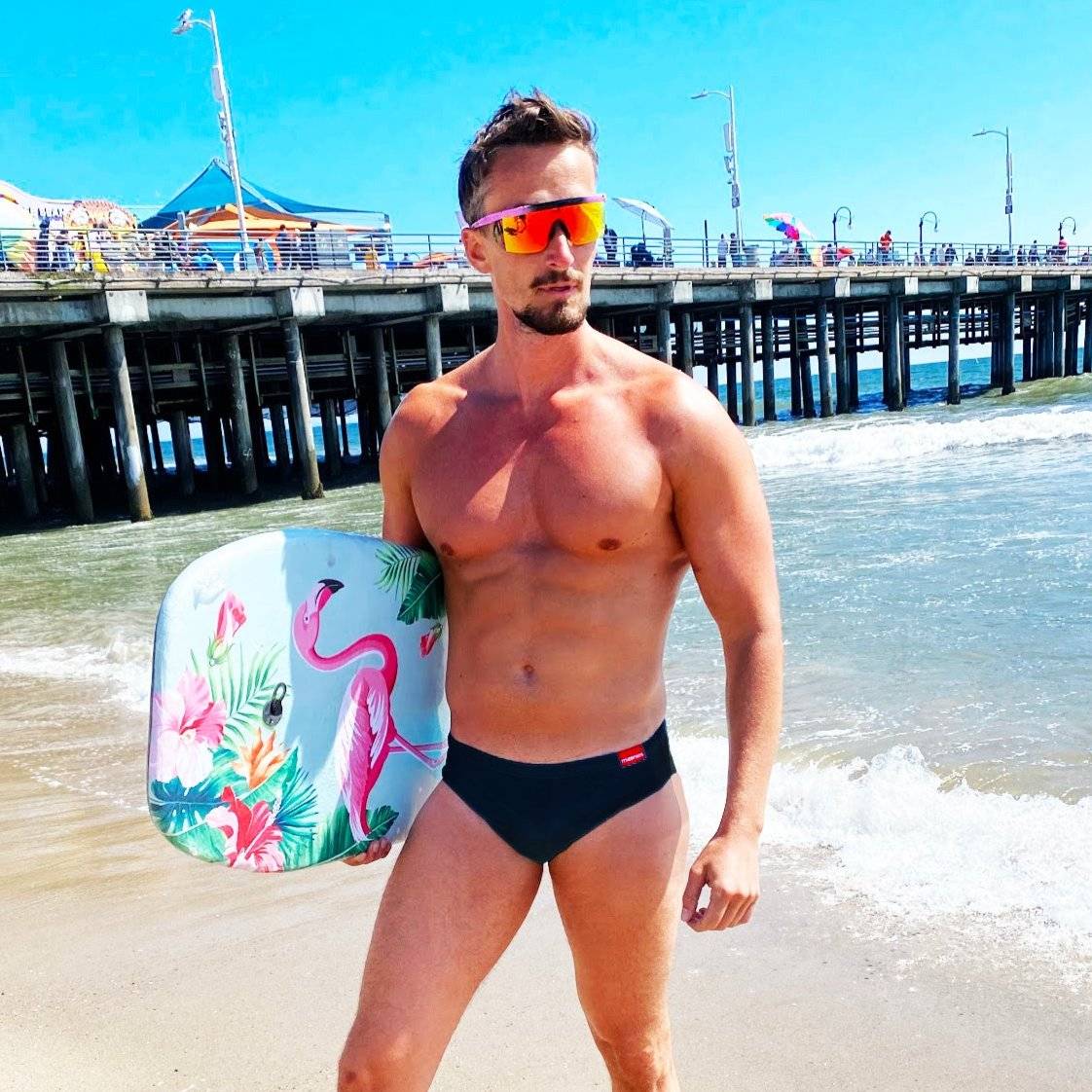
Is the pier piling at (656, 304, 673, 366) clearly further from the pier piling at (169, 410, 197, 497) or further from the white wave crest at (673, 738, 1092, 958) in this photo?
the white wave crest at (673, 738, 1092, 958)

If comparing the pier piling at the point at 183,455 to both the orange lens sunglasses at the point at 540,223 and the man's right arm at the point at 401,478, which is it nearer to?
the man's right arm at the point at 401,478

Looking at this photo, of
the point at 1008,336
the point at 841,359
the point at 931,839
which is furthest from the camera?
the point at 1008,336

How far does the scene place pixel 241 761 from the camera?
1.97m

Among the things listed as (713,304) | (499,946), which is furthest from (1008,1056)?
(713,304)

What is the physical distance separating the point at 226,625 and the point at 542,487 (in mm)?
612

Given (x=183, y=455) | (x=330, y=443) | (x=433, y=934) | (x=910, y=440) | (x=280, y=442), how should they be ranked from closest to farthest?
(x=433, y=934) → (x=910, y=440) → (x=183, y=455) → (x=330, y=443) → (x=280, y=442)

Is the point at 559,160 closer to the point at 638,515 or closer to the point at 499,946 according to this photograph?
the point at 638,515

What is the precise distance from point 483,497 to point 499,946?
2.32 ft

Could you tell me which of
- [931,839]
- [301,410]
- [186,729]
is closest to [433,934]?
[186,729]

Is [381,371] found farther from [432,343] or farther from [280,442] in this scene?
[280,442]

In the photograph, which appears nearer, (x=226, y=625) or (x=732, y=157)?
(x=226, y=625)

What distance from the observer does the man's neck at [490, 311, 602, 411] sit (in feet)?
6.22

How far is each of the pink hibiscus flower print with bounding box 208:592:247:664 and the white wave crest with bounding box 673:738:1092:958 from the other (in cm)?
194

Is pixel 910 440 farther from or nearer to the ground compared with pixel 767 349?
nearer to the ground
